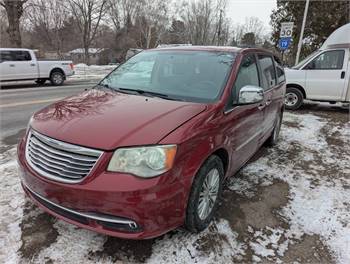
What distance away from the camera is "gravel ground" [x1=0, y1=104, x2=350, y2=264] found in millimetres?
2561

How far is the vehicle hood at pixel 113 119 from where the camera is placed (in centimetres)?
231

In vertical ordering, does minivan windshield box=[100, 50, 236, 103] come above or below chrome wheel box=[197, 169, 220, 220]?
above

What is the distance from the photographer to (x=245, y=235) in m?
2.91

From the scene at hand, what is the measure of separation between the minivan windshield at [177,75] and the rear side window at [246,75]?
0.15 m

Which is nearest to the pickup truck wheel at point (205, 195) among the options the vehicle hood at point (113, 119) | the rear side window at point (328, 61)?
the vehicle hood at point (113, 119)

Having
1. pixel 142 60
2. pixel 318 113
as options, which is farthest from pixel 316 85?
pixel 142 60

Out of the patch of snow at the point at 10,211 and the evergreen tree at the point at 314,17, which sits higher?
the evergreen tree at the point at 314,17

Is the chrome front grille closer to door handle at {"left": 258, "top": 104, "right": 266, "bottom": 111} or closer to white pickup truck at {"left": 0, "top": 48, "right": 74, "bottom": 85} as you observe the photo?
door handle at {"left": 258, "top": 104, "right": 266, "bottom": 111}

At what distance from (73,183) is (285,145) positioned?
456 cm

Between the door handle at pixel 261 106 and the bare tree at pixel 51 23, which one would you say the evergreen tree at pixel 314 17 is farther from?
the bare tree at pixel 51 23

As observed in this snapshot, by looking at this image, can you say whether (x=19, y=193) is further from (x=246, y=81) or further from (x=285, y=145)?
(x=285, y=145)

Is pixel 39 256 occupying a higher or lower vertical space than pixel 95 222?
lower

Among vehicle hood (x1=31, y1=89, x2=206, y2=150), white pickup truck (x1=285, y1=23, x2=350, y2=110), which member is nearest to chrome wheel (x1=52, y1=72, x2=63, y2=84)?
white pickup truck (x1=285, y1=23, x2=350, y2=110)

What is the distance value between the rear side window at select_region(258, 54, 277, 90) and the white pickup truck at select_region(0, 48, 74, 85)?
38.8 feet
